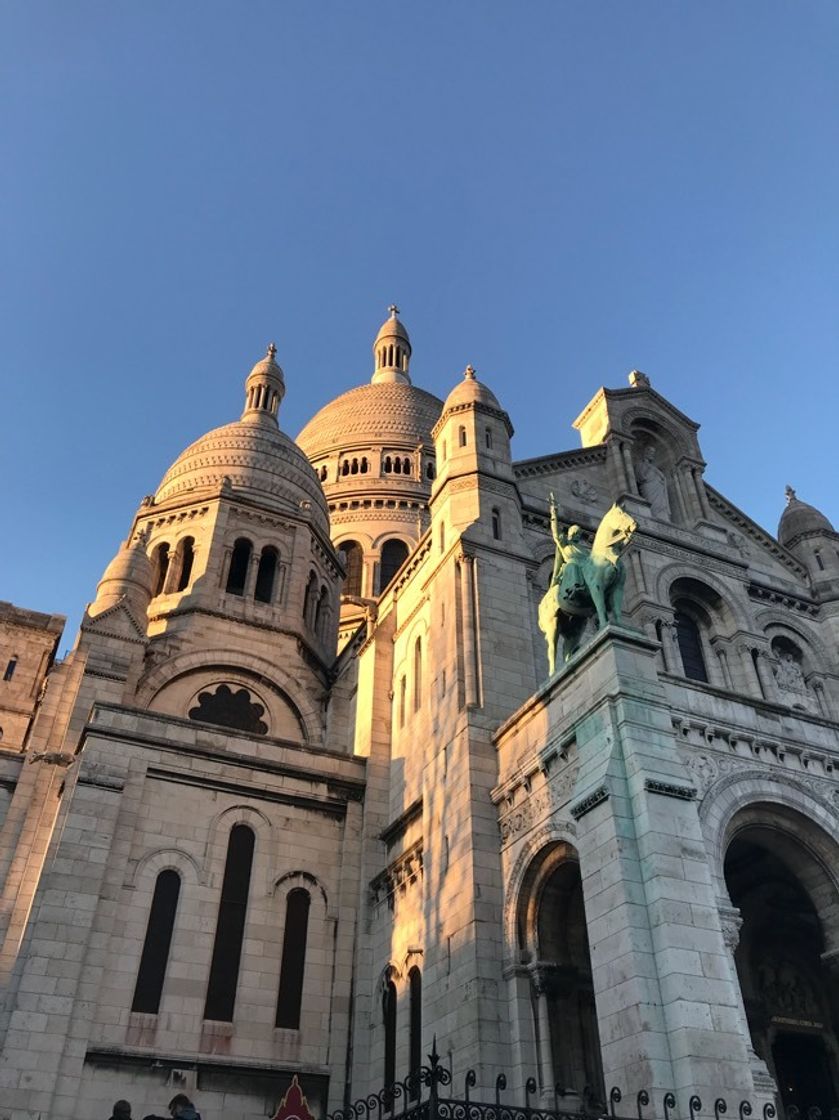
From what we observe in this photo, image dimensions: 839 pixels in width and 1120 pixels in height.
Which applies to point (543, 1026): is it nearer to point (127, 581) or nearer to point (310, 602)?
point (127, 581)

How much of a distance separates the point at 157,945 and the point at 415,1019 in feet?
18.7

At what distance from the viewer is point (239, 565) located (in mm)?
33094

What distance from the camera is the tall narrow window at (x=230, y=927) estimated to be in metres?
20.4

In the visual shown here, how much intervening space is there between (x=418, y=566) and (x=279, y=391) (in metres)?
20.2

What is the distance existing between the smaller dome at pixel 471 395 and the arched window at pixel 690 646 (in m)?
7.88

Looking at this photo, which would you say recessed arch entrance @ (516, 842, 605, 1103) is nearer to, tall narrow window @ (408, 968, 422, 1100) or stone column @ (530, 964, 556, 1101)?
stone column @ (530, 964, 556, 1101)

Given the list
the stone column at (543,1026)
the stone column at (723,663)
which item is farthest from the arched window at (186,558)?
the stone column at (543,1026)

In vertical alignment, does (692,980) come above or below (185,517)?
below

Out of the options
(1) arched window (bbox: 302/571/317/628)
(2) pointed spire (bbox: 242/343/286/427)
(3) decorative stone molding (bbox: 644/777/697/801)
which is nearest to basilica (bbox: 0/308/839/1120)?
(3) decorative stone molding (bbox: 644/777/697/801)

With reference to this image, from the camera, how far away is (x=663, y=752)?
1551 centimetres

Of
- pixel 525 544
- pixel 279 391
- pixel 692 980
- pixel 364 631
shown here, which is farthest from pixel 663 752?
pixel 279 391

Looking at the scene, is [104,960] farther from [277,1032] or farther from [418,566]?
[418,566]

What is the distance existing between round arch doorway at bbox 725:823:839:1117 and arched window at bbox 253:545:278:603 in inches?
736

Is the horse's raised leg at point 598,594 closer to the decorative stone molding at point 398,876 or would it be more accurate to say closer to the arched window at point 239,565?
the decorative stone molding at point 398,876
